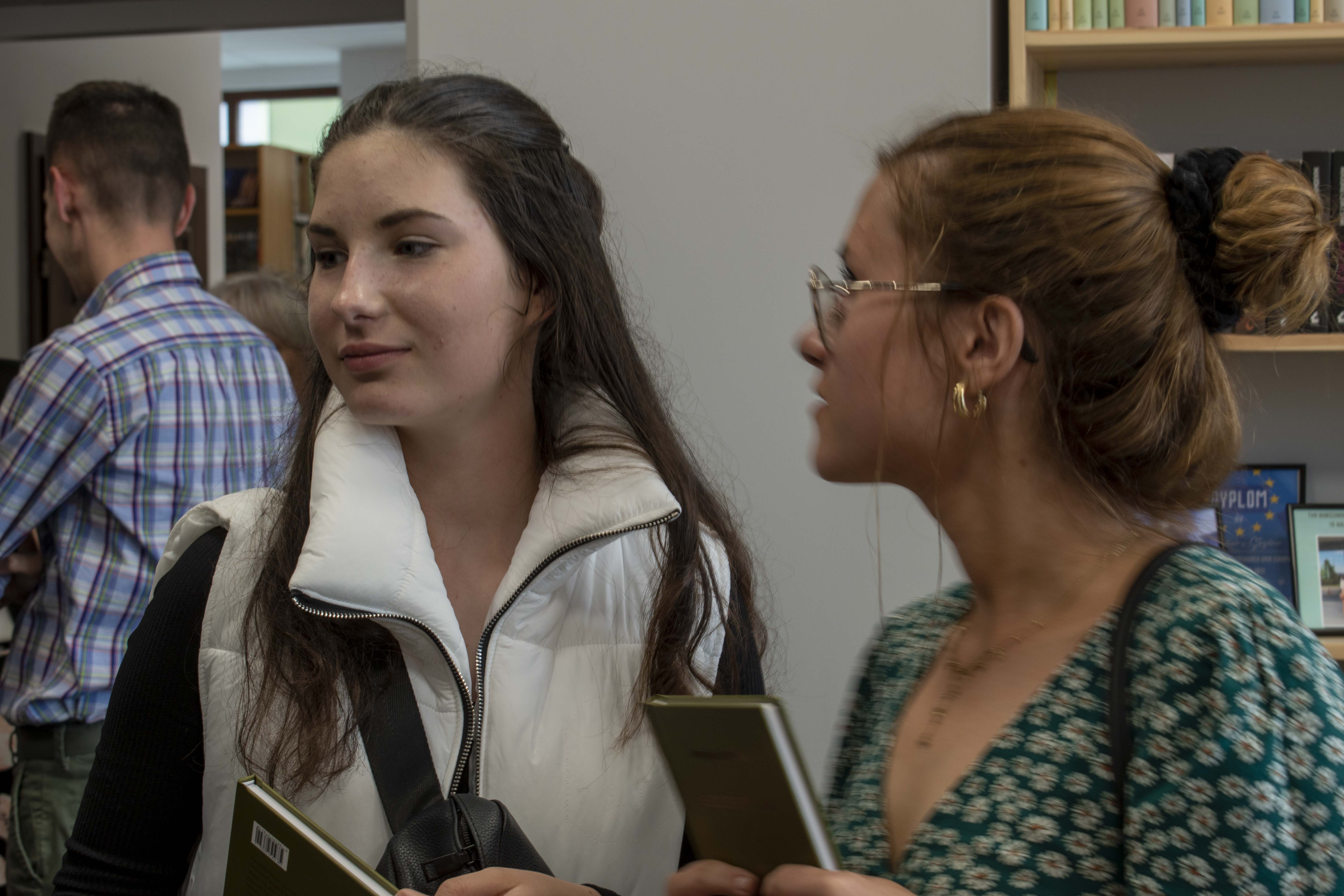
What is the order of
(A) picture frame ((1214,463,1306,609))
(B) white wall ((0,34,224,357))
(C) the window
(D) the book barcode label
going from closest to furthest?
(D) the book barcode label
(A) picture frame ((1214,463,1306,609))
(B) white wall ((0,34,224,357))
(C) the window

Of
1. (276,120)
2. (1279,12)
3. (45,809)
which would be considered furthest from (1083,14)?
(276,120)

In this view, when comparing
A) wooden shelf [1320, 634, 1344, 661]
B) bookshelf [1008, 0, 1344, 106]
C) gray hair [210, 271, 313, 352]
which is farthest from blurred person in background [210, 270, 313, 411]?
wooden shelf [1320, 634, 1344, 661]

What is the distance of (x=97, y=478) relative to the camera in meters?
2.13

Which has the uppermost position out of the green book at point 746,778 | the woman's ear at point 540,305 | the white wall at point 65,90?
the white wall at point 65,90

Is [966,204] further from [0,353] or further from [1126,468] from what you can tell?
[0,353]

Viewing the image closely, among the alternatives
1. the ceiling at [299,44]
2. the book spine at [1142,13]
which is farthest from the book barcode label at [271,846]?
the ceiling at [299,44]

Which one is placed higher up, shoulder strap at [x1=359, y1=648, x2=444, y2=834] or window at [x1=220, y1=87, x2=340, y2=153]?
window at [x1=220, y1=87, x2=340, y2=153]

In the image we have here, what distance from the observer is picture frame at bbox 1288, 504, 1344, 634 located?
2453 millimetres

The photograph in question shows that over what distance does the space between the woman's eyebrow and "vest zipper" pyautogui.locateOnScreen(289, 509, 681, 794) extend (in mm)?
385

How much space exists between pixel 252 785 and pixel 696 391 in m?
1.38

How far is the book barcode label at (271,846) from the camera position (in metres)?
0.89

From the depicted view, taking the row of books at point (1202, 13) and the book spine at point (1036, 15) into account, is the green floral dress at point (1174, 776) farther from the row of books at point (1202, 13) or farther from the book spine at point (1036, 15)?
the row of books at point (1202, 13)

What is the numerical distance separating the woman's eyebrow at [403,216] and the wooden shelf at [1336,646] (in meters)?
1.92

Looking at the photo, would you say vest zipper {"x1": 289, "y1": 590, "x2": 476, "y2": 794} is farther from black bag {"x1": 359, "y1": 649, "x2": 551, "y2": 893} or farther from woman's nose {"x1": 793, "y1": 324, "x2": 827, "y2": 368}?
woman's nose {"x1": 793, "y1": 324, "x2": 827, "y2": 368}
